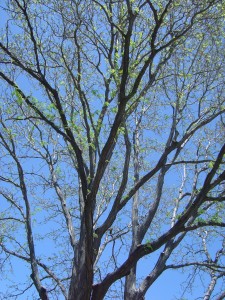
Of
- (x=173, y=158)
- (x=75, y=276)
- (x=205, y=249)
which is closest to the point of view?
(x=75, y=276)

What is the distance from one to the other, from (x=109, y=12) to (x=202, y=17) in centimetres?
155

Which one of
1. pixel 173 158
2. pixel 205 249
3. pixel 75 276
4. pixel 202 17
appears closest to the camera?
pixel 75 276

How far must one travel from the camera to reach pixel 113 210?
22.5ft

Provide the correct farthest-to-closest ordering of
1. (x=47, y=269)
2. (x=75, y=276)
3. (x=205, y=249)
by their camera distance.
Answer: (x=205, y=249) → (x=47, y=269) → (x=75, y=276)

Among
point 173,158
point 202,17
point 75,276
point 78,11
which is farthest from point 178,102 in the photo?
point 75,276

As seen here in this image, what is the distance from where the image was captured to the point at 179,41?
7.75 m

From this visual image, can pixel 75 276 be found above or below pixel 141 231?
below

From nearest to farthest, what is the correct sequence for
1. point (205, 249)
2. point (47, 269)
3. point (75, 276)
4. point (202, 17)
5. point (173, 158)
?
1. point (75, 276)
2. point (202, 17)
3. point (47, 269)
4. point (173, 158)
5. point (205, 249)

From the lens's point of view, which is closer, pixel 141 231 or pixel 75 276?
pixel 75 276

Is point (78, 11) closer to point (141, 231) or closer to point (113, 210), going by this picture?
point (113, 210)

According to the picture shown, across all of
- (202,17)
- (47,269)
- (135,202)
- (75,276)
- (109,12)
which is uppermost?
(109,12)

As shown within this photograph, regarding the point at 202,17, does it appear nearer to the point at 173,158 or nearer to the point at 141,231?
the point at 173,158

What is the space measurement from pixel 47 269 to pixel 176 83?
4515 millimetres

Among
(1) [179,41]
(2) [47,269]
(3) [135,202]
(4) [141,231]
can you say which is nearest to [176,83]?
(1) [179,41]
